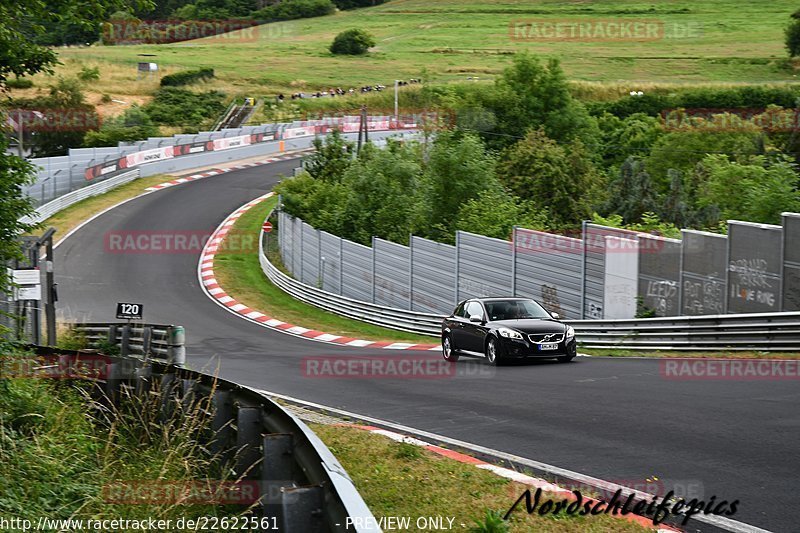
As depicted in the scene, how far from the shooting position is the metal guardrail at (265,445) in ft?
19.2

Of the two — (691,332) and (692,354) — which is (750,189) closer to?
(691,332)

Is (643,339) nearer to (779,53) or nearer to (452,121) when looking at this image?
(452,121)

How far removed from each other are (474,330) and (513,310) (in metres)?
0.91

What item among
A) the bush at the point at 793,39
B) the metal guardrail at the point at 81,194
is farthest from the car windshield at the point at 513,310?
the bush at the point at 793,39

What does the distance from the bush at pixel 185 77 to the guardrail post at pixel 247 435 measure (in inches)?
3969

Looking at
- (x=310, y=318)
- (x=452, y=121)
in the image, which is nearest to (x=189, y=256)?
(x=310, y=318)

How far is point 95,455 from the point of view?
9852mm

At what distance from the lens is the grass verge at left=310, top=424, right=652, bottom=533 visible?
25.0ft

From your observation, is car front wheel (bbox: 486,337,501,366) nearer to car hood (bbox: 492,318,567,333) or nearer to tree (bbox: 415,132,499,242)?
car hood (bbox: 492,318,567,333)

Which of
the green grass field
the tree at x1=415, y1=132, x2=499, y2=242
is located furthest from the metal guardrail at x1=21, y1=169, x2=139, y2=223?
the green grass field

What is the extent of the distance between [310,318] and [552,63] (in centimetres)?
4921

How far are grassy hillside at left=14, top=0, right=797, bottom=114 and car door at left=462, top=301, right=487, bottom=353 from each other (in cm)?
7884

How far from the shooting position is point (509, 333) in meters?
19.8

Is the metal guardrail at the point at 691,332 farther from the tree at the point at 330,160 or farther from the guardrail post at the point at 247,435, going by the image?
the tree at the point at 330,160
